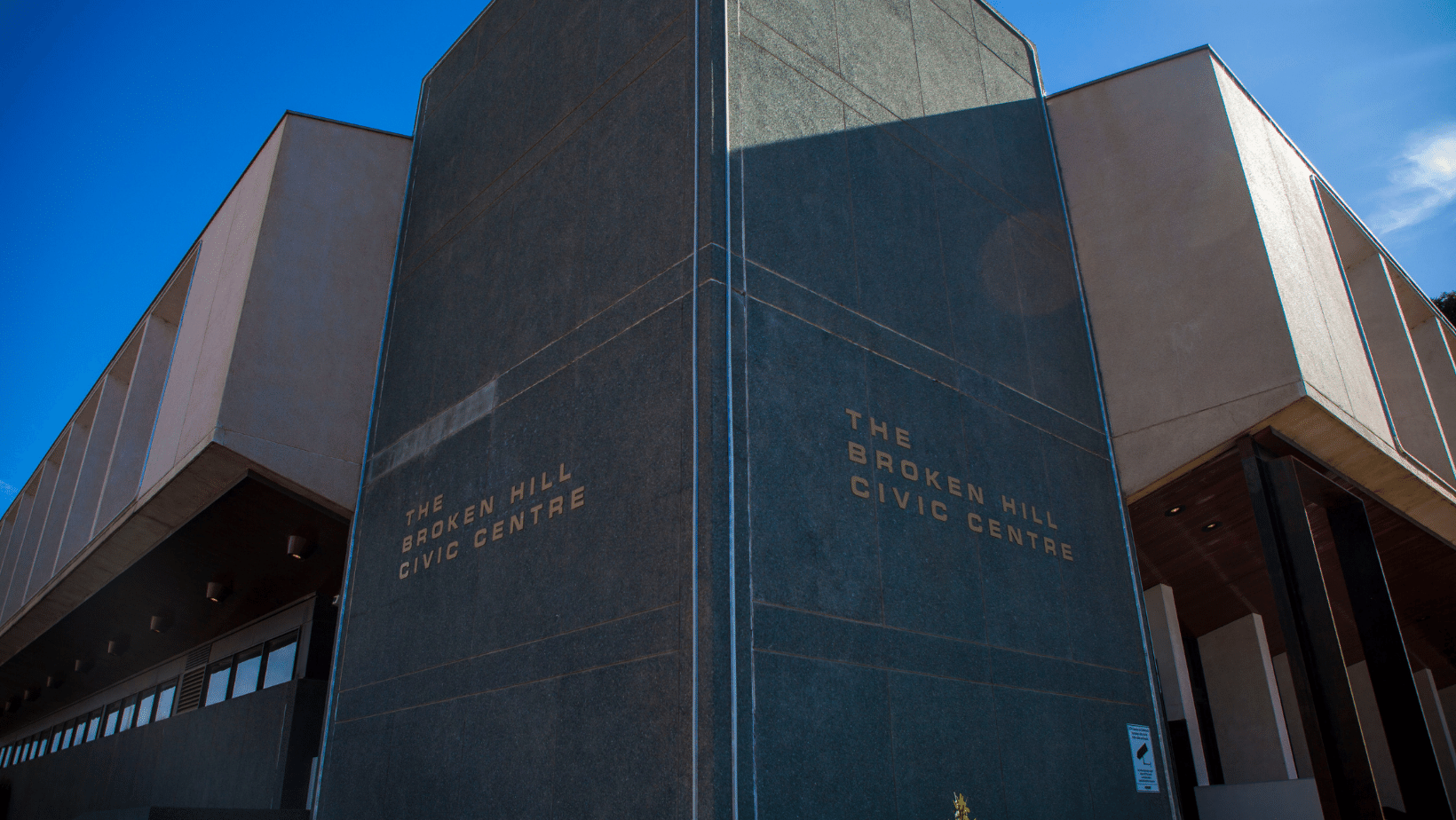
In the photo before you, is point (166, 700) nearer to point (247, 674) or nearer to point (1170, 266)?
point (247, 674)

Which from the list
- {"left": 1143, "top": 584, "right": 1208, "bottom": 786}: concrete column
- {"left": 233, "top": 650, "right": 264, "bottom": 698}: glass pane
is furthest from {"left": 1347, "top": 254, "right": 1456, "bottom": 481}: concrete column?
{"left": 233, "top": 650, "right": 264, "bottom": 698}: glass pane

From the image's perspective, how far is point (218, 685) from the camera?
17938 mm

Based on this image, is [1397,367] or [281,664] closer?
[281,664]

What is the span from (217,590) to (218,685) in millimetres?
3691

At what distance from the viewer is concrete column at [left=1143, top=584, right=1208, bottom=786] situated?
1716cm

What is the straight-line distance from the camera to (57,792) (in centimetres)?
2475

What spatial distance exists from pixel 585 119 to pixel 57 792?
2561 centimetres

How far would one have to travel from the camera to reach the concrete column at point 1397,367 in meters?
15.8

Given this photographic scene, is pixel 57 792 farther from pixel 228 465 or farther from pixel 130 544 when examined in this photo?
pixel 228 465

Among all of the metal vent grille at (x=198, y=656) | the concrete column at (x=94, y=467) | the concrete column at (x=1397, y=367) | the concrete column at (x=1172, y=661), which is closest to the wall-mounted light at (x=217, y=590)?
the concrete column at (x=94, y=467)

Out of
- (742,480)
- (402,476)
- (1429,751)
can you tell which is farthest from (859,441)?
(1429,751)

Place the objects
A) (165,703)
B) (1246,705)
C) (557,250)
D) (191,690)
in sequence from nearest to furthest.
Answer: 1. (557,250)
2. (1246,705)
3. (191,690)
4. (165,703)

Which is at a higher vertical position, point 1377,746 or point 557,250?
point 557,250

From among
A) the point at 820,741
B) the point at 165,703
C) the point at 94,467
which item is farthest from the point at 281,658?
the point at 820,741
